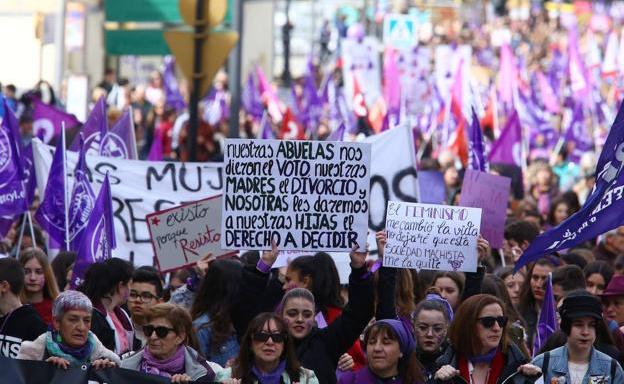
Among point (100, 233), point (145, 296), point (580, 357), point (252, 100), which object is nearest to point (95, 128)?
point (100, 233)

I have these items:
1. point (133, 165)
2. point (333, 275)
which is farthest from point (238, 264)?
point (133, 165)

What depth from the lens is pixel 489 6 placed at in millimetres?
84125

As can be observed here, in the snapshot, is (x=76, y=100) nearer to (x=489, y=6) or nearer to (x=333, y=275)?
(x=333, y=275)

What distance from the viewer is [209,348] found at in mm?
9508

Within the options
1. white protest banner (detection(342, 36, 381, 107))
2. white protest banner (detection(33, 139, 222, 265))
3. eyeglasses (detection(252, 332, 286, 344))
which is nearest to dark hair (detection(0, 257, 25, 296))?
eyeglasses (detection(252, 332, 286, 344))

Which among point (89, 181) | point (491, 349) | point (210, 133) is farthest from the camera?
point (210, 133)

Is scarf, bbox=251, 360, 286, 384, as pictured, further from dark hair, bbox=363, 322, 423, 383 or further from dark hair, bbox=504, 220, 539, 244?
dark hair, bbox=504, 220, 539, 244

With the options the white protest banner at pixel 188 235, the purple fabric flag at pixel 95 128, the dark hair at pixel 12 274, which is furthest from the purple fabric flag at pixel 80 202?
the dark hair at pixel 12 274

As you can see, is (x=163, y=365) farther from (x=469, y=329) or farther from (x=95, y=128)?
(x=95, y=128)

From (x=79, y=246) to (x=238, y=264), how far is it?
6.00ft

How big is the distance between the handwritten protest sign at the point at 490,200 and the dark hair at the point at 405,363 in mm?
3309

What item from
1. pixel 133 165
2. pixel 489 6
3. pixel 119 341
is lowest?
pixel 119 341

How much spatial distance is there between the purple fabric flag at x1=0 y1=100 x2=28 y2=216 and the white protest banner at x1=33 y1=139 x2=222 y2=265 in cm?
19

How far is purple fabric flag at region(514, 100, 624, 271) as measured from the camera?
9.39 metres
